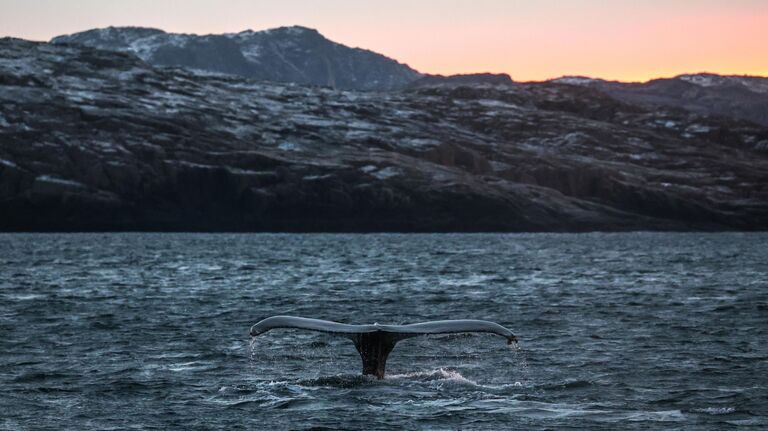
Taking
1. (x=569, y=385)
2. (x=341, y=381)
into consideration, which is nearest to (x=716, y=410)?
(x=569, y=385)

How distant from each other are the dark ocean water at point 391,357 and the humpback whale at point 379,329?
1.57 m

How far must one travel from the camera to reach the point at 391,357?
36.5 m

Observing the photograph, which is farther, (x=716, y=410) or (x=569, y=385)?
(x=569, y=385)

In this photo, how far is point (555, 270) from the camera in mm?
92625

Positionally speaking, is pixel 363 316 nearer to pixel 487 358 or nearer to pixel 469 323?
pixel 487 358

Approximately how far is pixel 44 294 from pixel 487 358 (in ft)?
114

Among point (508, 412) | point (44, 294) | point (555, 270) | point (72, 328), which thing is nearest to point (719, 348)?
point (508, 412)

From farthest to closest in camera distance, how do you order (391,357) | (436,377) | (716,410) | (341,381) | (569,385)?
(391,357) → (436,377) → (341,381) → (569,385) → (716,410)

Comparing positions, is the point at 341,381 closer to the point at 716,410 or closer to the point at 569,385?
the point at 569,385

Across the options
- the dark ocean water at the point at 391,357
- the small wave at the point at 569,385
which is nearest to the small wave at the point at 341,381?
the dark ocean water at the point at 391,357

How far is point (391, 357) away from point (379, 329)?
10166mm

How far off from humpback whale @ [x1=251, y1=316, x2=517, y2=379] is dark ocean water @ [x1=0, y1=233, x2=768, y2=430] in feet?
5.17

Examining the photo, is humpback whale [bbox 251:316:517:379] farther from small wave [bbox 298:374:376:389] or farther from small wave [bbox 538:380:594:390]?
small wave [bbox 538:380:594:390]

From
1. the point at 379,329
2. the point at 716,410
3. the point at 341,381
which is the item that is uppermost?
the point at 379,329
